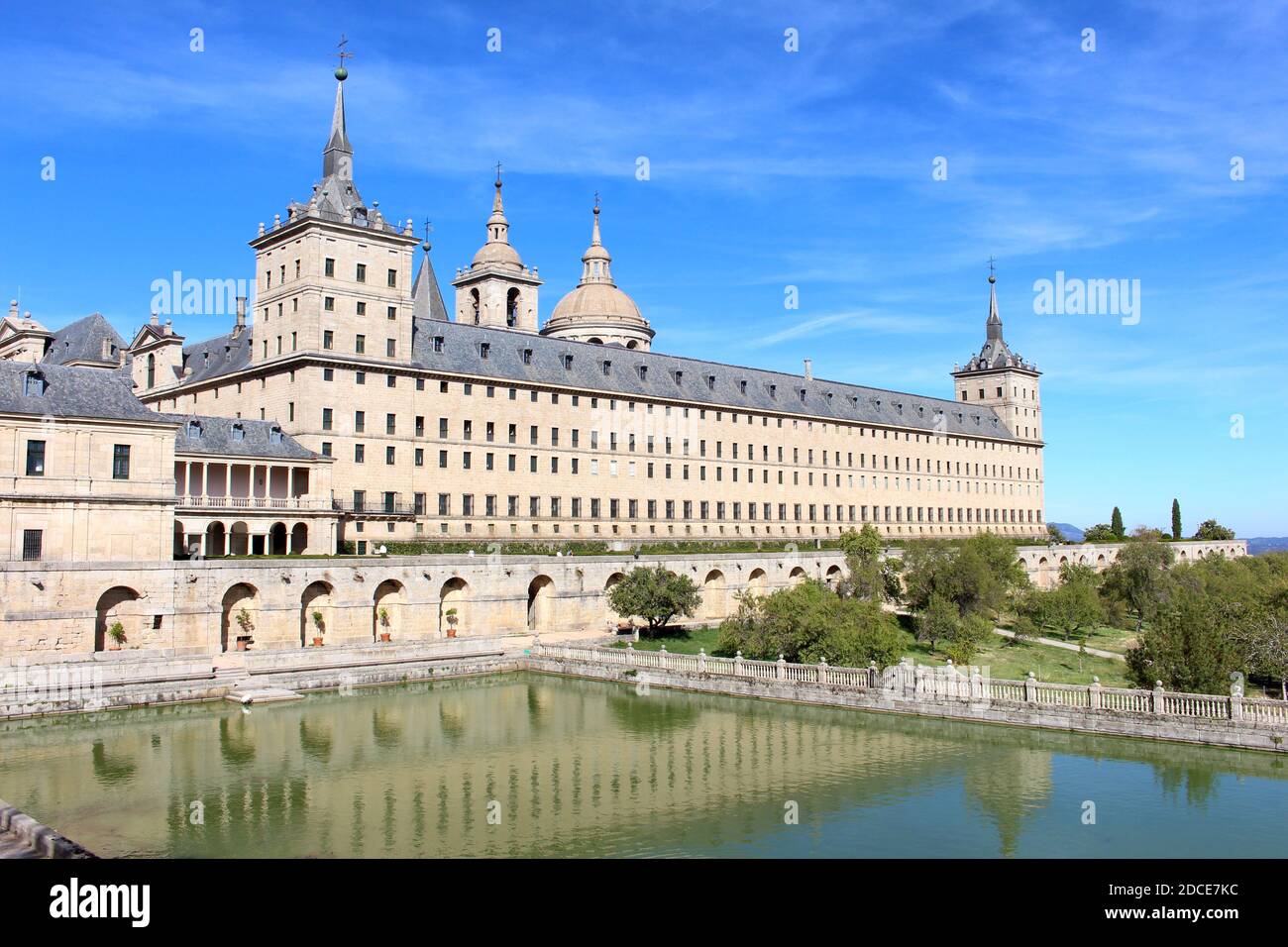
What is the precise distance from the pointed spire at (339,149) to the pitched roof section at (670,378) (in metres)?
10.4

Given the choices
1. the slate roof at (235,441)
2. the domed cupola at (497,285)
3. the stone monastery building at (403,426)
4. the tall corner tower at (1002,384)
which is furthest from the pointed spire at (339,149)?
the tall corner tower at (1002,384)

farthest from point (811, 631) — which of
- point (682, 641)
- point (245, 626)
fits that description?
point (245, 626)

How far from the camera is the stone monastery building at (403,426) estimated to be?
45.1m

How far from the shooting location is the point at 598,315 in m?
99.9

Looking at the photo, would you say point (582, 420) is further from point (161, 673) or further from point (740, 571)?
point (161, 673)

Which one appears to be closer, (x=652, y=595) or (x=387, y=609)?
(x=387, y=609)

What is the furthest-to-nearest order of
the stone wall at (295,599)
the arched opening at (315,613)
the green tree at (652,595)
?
the green tree at (652,595)
the arched opening at (315,613)
the stone wall at (295,599)

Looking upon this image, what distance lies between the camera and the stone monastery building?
4512cm

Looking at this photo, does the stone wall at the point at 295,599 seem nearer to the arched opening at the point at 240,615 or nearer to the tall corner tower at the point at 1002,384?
the arched opening at the point at 240,615

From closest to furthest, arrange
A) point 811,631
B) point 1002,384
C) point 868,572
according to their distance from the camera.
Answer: point 811,631
point 868,572
point 1002,384

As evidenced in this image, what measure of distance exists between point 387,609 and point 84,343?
4630 cm

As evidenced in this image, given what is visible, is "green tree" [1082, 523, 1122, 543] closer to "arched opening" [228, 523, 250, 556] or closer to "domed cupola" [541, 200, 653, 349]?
"domed cupola" [541, 200, 653, 349]

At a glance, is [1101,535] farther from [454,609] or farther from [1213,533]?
[454,609]
